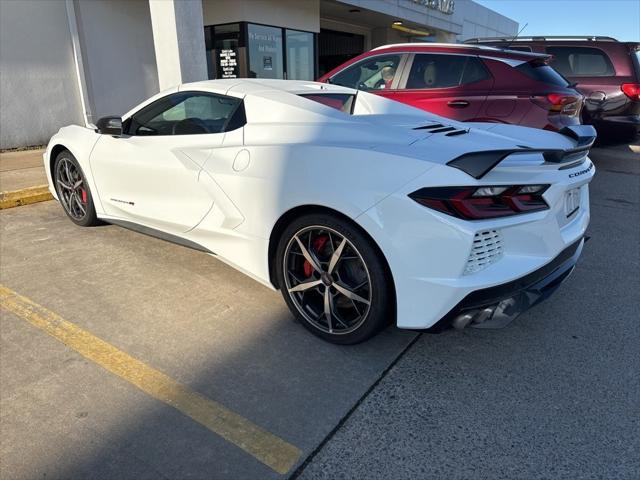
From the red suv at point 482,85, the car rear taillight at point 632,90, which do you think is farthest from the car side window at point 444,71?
the car rear taillight at point 632,90

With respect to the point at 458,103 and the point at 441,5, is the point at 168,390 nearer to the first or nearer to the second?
the point at 458,103

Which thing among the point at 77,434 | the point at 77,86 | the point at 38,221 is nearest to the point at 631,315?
the point at 77,434

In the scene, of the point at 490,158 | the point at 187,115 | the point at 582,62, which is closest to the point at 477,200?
the point at 490,158

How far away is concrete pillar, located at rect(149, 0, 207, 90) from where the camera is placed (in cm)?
706

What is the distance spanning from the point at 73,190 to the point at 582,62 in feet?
28.3

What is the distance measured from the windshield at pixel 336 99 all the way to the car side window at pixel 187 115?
61 centimetres

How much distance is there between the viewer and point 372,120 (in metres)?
3.17

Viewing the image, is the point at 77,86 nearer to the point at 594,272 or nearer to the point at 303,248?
the point at 303,248

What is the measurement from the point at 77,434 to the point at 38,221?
3.65 metres

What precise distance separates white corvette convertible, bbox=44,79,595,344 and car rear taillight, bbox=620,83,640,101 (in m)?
6.19

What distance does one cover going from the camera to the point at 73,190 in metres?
4.70

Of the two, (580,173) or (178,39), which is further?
(178,39)

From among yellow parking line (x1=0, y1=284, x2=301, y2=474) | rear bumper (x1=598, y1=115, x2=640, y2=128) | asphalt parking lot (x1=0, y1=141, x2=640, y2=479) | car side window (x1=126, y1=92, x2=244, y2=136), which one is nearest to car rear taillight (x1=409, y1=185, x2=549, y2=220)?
asphalt parking lot (x1=0, y1=141, x2=640, y2=479)

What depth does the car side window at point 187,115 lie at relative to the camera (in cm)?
346
